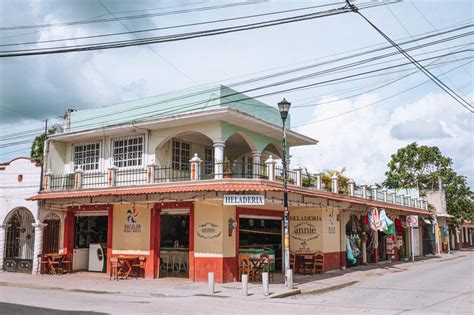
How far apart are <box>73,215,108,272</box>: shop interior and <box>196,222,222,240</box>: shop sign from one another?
20.9 feet

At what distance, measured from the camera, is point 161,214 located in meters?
20.6

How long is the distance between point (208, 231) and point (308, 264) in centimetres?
576

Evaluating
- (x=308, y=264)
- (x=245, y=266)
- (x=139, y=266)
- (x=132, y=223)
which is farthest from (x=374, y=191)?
(x=139, y=266)

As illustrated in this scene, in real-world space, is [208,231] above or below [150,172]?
below

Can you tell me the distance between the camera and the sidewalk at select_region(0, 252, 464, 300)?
15555mm

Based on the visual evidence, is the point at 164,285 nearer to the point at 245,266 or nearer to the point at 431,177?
the point at 245,266

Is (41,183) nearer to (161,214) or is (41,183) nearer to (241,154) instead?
(161,214)

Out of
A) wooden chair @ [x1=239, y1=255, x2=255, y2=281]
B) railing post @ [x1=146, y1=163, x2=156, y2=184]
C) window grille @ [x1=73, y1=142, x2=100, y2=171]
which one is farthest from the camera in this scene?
window grille @ [x1=73, y1=142, x2=100, y2=171]

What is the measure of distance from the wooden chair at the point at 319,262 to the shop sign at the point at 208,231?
5.85m

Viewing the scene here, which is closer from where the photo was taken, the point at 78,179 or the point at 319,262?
the point at 319,262

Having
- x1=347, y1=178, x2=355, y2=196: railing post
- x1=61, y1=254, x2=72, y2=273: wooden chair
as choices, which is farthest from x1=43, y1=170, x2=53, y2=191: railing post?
x1=347, y1=178, x2=355, y2=196: railing post

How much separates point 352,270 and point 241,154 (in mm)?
8278

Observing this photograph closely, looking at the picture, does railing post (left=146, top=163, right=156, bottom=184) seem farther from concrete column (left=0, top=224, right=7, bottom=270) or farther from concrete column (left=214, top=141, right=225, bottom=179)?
concrete column (left=0, top=224, right=7, bottom=270)

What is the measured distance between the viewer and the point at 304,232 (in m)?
22.3
